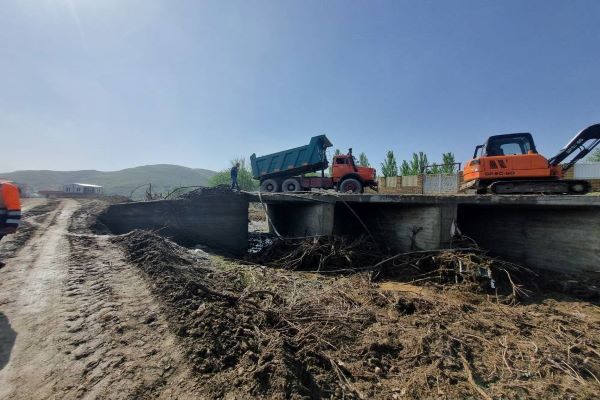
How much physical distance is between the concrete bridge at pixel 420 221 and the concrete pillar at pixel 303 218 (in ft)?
0.12

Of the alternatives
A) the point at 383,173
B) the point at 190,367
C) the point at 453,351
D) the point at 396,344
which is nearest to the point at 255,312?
the point at 190,367

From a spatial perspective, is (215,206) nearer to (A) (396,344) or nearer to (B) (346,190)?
(B) (346,190)

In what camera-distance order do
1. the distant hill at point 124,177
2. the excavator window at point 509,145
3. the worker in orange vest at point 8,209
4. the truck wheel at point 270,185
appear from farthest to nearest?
1. the distant hill at point 124,177
2. the truck wheel at point 270,185
3. the excavator window at point 509,145
4. the worker in orange vest at point 8,209

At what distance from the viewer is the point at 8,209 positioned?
4004mm

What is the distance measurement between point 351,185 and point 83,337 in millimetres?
12500

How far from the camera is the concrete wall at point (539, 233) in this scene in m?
Result: 6.72

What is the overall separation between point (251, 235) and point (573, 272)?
12021 millimetres

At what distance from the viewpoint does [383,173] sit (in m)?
47.7

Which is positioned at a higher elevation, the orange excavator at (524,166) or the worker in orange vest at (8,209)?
the orange excavator at (524,166)

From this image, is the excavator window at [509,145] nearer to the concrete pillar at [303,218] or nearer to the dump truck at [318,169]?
the concrete pillar at [303,218]

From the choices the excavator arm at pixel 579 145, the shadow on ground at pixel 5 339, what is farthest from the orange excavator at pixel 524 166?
the shadow on ground at pixel 5 339

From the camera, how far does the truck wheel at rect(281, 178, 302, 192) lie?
14.6 meters

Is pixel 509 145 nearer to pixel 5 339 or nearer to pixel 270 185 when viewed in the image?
pixel 270 185

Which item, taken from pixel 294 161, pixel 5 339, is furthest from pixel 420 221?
pixel 5 339
